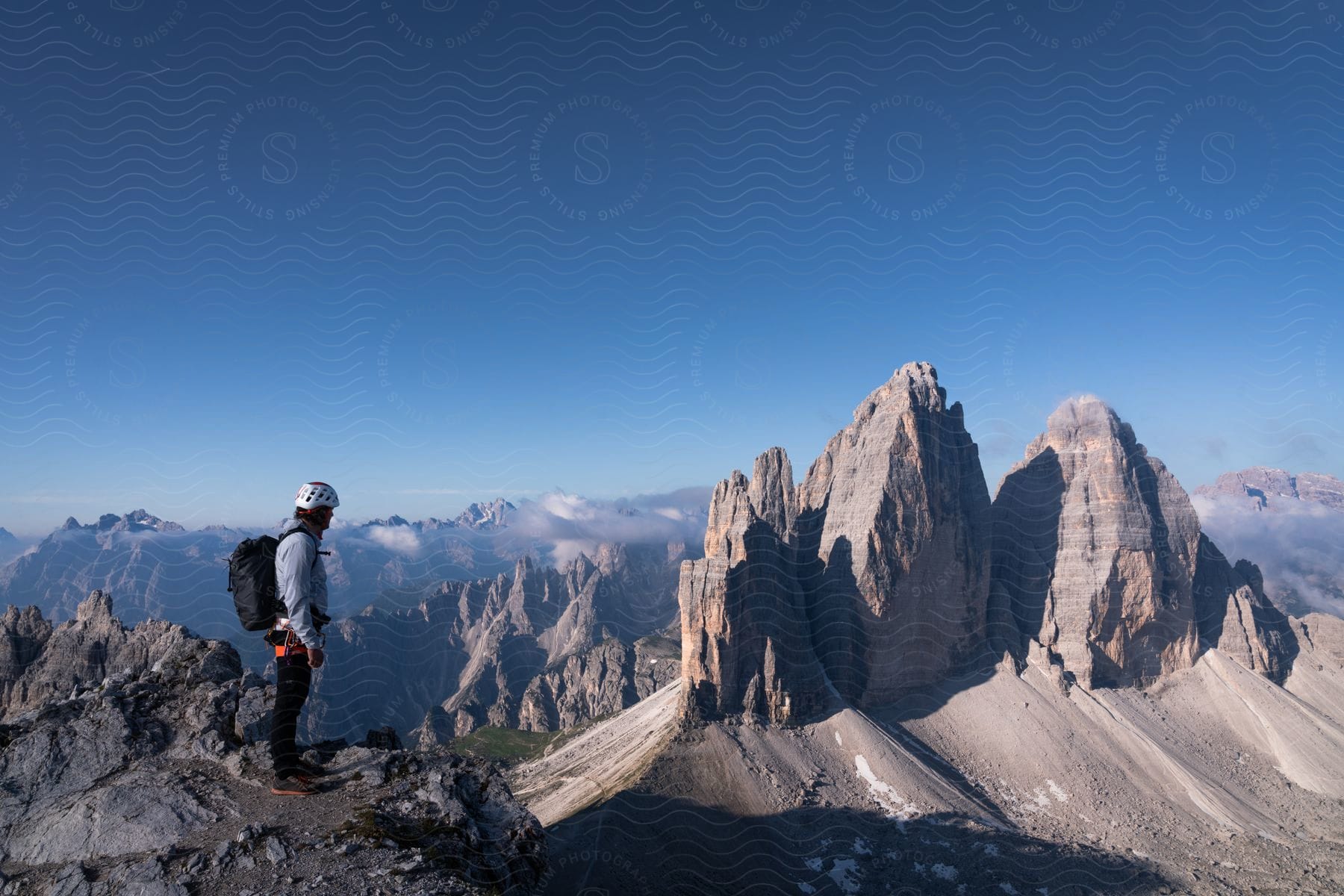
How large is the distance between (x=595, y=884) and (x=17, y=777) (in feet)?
157

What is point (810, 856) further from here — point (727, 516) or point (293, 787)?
point (293, 787)

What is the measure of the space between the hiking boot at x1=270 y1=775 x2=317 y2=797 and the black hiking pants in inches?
3.9

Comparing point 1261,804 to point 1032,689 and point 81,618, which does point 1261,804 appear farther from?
point 81,618

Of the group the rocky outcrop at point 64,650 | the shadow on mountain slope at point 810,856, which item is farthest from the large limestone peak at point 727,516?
the rocky outcrop at point 64,650

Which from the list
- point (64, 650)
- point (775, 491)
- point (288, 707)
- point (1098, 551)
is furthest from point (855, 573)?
point (288, 707)

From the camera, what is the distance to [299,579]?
1122 centimetres

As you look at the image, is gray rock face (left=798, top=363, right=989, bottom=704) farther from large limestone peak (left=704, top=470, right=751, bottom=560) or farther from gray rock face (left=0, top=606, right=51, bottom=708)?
gray rock face (left=0, top=606, right=51, bottom=708)

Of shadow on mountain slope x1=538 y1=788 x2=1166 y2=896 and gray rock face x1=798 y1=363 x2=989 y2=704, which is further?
gray rock face x1=798 y1=363 x2=989 y2=704

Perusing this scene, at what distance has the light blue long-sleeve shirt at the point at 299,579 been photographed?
11219 mm

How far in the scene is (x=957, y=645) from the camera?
10194 centimetres

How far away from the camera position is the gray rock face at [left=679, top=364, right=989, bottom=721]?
8238cm

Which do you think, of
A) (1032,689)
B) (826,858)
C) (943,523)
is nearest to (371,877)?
(826,858)

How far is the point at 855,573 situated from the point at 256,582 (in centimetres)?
9382

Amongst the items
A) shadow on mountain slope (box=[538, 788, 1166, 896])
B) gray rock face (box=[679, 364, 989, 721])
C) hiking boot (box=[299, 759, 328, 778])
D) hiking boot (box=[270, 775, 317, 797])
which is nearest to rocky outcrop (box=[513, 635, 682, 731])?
gray rock face (box=[679, 364, 989, 721])
